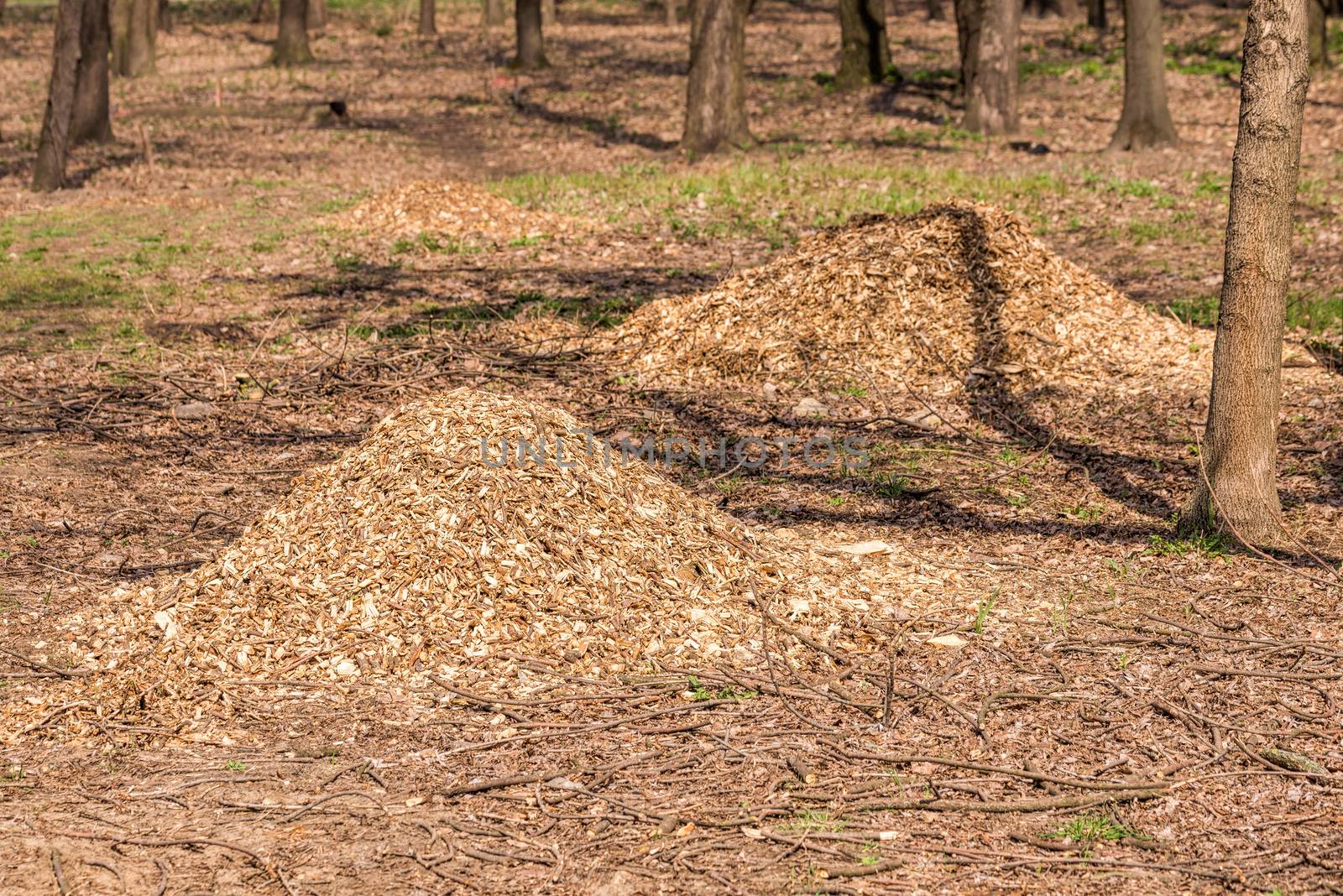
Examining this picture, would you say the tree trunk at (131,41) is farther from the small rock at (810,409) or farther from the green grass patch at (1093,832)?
the green grass patch at (1093,832)

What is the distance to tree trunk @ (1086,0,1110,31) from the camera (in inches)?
1107

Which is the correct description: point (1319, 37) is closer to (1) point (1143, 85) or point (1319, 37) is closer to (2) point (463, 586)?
(1) point (1143, 85)

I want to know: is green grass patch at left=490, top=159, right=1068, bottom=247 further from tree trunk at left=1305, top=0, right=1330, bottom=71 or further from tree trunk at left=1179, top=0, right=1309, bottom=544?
tree trunk at left=1305, top=0, right=1330, bottom=71

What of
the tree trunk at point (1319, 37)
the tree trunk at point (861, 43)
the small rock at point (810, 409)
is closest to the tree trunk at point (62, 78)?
the small rock at point (810, 409)

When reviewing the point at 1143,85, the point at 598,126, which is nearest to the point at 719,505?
the point at 1143,85

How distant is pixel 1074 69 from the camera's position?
78.7ft

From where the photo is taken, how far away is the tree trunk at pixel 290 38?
30250 millimetres

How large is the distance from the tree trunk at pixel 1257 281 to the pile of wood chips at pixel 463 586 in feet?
6.36

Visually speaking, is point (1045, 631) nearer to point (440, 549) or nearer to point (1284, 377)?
point (440, 549)

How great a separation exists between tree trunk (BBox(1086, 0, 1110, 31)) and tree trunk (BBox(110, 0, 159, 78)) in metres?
20.7

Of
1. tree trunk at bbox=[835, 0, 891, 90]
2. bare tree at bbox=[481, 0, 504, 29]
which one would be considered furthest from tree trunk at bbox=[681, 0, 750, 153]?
bare tree at bbox=[481, 0, 504, 29]

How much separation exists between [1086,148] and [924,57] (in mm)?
9857

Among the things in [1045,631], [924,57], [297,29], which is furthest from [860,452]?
[297,29]

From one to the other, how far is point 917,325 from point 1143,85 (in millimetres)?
8873
